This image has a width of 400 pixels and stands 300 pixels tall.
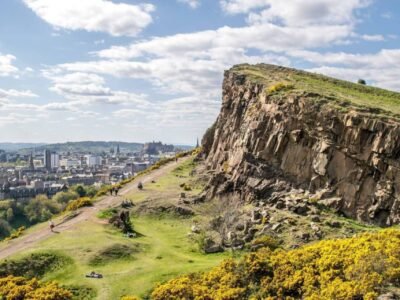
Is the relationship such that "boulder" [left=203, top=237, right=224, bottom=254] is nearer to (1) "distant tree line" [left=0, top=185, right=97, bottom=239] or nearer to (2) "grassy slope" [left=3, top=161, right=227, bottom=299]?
(2) "grassy slope" [left=3, top=161, right=227, bottom=299]

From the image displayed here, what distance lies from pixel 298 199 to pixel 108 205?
2191 centimetres

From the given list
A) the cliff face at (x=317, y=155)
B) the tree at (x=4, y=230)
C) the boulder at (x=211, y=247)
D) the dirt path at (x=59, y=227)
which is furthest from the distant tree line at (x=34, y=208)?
the boulder at (x=211, y=247)

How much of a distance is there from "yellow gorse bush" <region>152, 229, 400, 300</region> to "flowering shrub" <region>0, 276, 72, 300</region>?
5974 mm

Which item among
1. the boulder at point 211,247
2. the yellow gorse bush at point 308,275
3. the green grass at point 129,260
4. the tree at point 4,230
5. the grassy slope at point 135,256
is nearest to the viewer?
the yellow gorse bush at point 308,275

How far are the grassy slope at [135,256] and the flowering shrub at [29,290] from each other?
1.88 meters

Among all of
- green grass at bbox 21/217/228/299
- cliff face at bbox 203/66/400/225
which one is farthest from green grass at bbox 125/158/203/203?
Answer: green grass at bbox 21/217/228/299

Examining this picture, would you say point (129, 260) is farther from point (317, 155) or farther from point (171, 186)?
point (171, 186)

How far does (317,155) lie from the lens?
49.2m

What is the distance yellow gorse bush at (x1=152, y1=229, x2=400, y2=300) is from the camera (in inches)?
1080

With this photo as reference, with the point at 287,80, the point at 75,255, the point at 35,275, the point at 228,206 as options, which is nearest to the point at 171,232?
the point at 228,206

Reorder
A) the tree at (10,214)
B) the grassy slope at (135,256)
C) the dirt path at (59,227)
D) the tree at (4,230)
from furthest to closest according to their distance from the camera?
the tree at (10,214) → the tree at (4,230) → the dirt path at (59,227) → the grassy slope at (135,256)

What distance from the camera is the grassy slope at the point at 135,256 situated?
33500 millimetres

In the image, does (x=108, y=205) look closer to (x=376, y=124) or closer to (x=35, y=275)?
(x=35, y=275)

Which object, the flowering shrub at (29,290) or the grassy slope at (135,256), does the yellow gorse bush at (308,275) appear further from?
the flowering shrub at (29,290)
